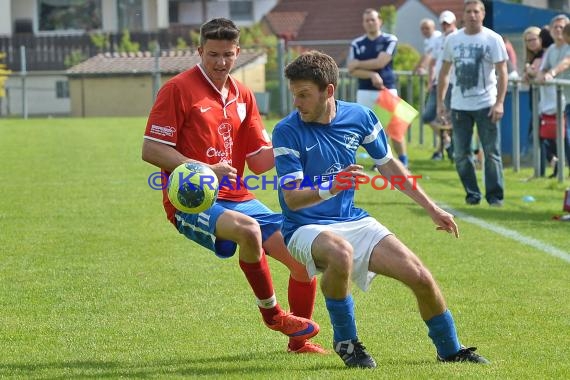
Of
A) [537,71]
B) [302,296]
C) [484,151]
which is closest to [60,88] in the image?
[537,71]

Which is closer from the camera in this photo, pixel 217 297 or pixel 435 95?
pixel 217 297

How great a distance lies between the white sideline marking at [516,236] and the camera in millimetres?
10445

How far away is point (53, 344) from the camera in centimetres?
721

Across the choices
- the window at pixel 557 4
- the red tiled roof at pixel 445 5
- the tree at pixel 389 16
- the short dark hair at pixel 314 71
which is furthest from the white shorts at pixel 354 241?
the red tiled roof at pixel 445 5

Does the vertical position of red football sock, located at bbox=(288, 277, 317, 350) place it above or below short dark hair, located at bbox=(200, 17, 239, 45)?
below

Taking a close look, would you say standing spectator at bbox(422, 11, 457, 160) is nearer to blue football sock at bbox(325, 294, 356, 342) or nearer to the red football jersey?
the red football jersey

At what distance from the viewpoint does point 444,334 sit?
646 cm

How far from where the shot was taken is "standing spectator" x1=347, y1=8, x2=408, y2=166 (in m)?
16.9

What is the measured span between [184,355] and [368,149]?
1.48 meters

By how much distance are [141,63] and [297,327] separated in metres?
34.8

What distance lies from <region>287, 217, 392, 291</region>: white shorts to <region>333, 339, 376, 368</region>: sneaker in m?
0.29

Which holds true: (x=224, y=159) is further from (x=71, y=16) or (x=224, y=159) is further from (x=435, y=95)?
(x=71, y=16)

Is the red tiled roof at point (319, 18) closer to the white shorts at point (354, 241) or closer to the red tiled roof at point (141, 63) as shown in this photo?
the red tiled roof at point (141, 63)

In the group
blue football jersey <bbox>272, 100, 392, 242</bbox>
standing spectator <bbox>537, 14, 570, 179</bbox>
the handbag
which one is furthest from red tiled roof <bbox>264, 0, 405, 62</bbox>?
blue football jersey <bbox>272, 100, 392, 242</bbox>
